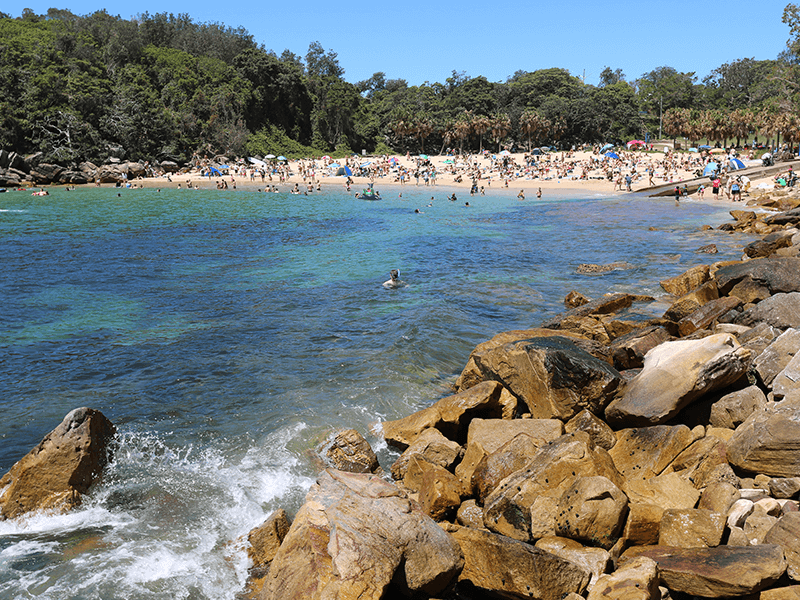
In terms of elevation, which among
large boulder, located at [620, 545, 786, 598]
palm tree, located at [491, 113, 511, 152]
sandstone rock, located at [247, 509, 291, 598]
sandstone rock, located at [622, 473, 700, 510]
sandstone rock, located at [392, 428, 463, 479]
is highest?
palm tree, located at [491, 113, 511, 152]

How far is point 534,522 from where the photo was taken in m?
5.77

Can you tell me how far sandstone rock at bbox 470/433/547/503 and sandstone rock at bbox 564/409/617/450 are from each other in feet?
2.23

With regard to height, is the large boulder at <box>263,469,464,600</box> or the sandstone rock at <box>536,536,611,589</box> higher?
the large boulder at <box>263,469,464,600</box>

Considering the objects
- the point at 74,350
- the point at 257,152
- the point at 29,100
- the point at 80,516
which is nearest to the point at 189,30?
the point at 257,152

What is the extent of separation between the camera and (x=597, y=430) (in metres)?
7.49

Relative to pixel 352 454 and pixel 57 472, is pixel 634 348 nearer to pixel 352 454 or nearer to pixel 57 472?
pixel 352 454

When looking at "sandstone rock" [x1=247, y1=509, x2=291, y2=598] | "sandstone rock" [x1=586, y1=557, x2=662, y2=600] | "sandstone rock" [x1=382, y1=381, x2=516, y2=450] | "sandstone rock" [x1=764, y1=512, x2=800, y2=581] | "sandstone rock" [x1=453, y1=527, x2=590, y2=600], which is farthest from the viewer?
"sandstone rock" [x1=382, y1=381, x2=516, y2=450]

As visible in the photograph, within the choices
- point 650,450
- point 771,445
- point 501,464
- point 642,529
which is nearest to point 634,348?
point 650,450

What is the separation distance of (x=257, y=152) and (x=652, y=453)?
82.6 m

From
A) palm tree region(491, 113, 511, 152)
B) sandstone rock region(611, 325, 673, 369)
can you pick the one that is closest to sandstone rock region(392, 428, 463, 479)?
sandstone rock region(611, 325, 673, 369)

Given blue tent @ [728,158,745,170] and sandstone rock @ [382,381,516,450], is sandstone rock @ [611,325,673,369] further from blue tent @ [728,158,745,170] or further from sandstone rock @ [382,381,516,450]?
blue tent @ [728,158,745,170]

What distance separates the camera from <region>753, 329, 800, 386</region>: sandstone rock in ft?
25.6

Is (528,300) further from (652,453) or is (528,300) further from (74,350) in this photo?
(74,350)

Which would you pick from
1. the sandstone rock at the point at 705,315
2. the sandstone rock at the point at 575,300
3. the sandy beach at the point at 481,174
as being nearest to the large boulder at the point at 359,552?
the sandstone rock at the point at 705,315
